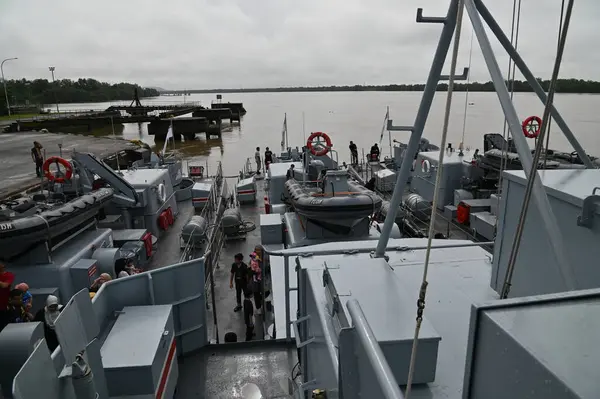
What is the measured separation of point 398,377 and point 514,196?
57.4 inches

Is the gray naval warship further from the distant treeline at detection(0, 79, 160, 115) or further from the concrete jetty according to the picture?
the distant treeline at detection(0, 79, 160, 115)

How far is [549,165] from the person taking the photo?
31.7 feet

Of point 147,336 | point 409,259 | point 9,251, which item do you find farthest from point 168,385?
point 9,251

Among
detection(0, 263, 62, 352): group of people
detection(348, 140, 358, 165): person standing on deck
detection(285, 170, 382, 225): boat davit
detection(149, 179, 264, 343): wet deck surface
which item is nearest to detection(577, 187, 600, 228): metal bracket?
detection(0, 263, 62, 352): group of people

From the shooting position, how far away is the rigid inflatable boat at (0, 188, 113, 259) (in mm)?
6703

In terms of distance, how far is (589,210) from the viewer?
2.17 m

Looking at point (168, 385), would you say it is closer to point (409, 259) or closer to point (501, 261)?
point (409, 259)

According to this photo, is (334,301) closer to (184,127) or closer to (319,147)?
(319,147)

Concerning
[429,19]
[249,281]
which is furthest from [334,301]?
[249,281]

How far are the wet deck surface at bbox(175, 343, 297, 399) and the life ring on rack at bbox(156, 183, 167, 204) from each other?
7252 mm

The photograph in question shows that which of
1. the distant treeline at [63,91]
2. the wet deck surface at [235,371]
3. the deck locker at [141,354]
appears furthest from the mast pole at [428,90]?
the distant treeline at [63,91]

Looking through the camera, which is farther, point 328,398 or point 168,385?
point 168,385

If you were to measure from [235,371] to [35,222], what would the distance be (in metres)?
4.45

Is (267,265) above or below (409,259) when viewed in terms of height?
below
